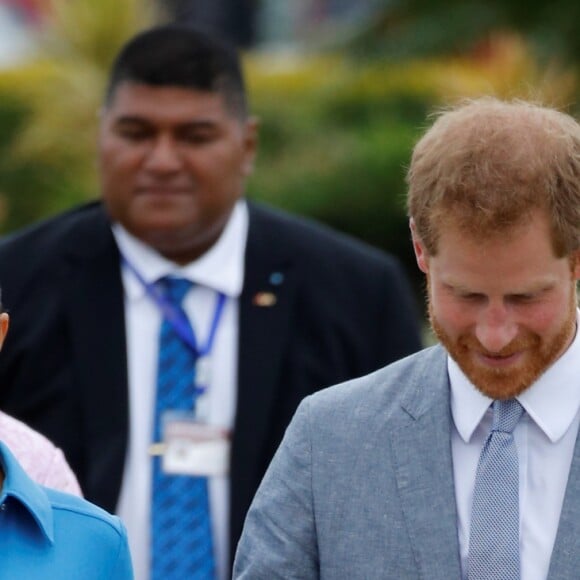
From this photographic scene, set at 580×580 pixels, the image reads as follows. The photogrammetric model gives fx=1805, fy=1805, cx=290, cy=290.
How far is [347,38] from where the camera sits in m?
14.7

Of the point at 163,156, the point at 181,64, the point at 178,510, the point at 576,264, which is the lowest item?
the point at 178,510

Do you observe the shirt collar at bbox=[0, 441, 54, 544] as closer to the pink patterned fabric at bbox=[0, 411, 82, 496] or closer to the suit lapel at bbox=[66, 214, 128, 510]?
the pink patterned fabric at bbox=[0, 411, 82, 496]

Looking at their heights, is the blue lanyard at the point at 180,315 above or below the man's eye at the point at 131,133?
below

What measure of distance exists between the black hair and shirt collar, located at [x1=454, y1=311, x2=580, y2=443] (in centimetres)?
230

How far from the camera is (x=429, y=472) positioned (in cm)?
305

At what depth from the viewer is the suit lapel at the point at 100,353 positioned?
15.8 ft

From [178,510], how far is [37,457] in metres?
1.30

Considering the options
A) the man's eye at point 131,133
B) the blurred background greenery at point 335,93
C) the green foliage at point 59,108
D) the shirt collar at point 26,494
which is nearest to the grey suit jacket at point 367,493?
the shirt collar at point 26,494

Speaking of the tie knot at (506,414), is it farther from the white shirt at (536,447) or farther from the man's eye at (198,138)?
the man's eye at (198,138)

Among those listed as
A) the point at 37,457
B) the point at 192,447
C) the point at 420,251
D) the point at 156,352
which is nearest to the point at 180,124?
the point at 156,352

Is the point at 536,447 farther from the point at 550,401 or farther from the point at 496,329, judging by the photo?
the point at 496,329

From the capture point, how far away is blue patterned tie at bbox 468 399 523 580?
292 cm

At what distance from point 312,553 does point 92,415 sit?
1.90m

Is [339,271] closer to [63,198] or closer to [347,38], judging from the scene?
[63,198]
